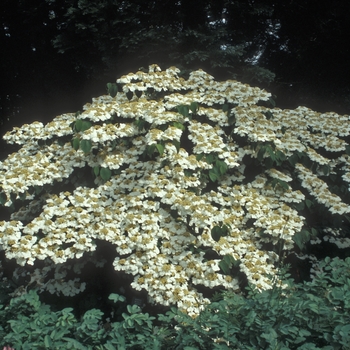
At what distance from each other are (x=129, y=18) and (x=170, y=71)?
70.0 inches

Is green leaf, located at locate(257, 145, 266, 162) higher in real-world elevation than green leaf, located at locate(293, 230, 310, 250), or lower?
higher

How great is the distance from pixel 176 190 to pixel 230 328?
1.10 m

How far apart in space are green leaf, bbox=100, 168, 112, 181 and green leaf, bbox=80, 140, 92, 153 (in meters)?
0.16

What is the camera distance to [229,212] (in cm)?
296

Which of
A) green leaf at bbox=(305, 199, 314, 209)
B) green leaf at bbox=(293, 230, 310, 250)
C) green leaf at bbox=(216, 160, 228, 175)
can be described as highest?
green leaf at bbox=(216, 160, 228, 175)

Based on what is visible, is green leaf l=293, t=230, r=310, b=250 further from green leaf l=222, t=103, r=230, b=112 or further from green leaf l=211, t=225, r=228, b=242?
green leaf l=222, t=103, r=230, b=112

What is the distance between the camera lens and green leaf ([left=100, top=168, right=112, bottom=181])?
284cm

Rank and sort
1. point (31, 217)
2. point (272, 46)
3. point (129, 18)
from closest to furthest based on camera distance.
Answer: point (31, 217) → point (129, 18) → point (272, 46)

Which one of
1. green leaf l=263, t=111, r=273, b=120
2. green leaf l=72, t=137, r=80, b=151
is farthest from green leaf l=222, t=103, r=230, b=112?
green leaf l=72, t=137, r=80, b=151

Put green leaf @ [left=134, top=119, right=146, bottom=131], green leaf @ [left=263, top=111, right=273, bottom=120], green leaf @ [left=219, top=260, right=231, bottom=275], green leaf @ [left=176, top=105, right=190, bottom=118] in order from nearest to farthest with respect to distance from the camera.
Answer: green leaf @ [left=219, top=260, right=231, bottom=275]
green leaf @ [left=134, top=119, right=146, bottom=131]
green leaf @ [left=176, top=105, right=190, bottom=118]
green leaf @ [left=263, top=111, right=273, bottom=120]

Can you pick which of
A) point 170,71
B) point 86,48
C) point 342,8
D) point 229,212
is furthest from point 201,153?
point 342,8

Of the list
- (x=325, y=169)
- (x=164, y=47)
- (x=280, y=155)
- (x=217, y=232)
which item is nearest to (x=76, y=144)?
(x=217, y=232)

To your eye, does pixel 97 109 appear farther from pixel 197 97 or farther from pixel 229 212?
pixel 229 212

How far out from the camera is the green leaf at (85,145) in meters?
2.79
